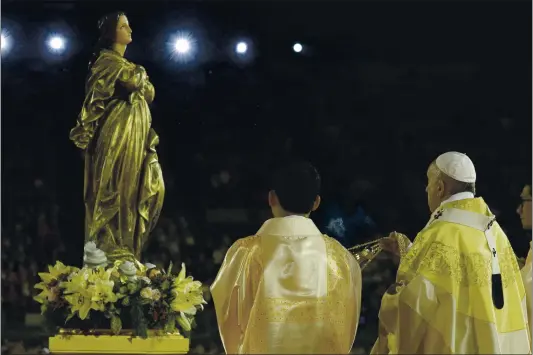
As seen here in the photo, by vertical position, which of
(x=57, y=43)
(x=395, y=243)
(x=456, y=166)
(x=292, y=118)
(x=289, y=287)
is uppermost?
(x=57, y=43)

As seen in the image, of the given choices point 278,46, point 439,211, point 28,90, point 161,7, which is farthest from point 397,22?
point 439,211

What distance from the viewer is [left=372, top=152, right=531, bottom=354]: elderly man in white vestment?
244 inches

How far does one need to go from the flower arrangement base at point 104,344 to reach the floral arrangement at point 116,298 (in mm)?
43

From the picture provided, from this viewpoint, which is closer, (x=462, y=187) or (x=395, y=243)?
(x=462, y=187)

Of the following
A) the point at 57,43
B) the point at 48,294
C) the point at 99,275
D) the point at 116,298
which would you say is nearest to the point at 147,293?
the point at 116,298

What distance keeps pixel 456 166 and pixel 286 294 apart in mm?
1073

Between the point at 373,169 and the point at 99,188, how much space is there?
3.02 metres

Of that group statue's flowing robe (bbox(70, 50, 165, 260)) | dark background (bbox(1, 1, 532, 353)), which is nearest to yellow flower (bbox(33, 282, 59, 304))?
statue's flowing robe (bbox(70, 50, 165, 260))

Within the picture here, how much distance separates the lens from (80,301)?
680 cm

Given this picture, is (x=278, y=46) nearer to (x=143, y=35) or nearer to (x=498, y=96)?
(x=143, y=35)

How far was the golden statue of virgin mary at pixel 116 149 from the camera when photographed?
781 cm

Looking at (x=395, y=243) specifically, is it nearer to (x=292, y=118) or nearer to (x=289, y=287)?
(x=289, y=287)

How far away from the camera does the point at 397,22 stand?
400 inches

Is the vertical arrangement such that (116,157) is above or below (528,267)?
above
